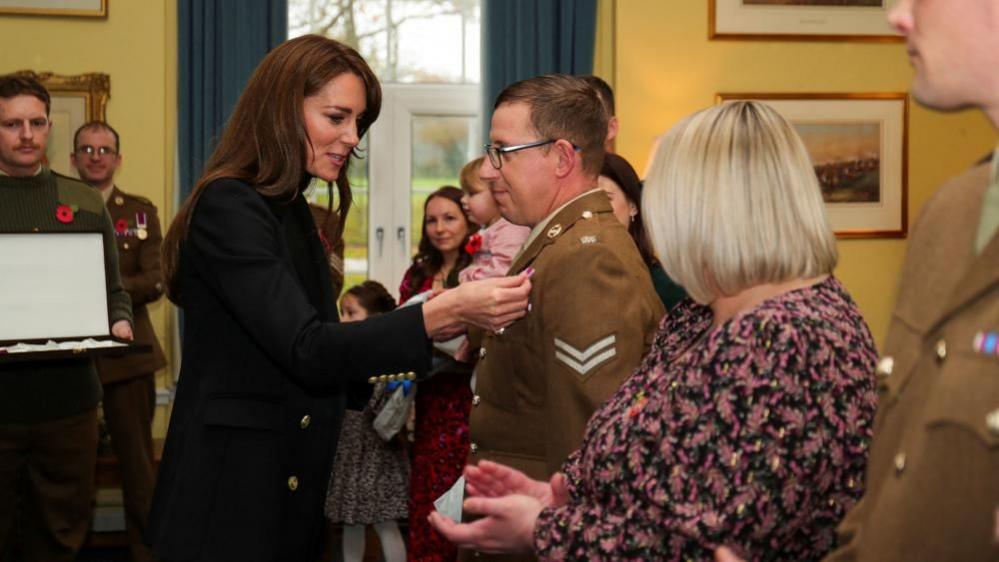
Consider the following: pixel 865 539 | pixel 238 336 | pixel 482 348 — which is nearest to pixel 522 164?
pixel 482 348

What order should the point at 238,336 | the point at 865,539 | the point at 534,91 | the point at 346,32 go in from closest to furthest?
the point at 865,539 < the point at 238,336 < the point at 534,91 < the point at 346,32

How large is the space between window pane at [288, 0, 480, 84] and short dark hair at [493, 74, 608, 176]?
4.42m

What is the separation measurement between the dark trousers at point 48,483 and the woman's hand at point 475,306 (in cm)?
262

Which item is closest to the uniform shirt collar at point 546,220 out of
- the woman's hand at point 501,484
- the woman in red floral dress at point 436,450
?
the woman's hand at point 501,484

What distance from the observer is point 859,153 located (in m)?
6.84

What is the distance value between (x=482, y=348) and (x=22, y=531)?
295 cm

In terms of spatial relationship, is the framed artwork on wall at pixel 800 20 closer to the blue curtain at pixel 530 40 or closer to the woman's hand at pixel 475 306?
the blue curtain at pixel 530 40

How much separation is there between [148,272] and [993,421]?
4.82 m

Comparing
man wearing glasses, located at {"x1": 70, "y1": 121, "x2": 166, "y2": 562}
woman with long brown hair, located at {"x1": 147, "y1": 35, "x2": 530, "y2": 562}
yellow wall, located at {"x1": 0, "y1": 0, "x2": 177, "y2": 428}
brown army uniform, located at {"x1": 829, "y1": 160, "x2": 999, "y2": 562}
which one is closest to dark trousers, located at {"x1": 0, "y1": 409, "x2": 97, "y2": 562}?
man wearing glasses, located at {"x1": 70, "y1": 121, "x2": 166, "y2": 562}

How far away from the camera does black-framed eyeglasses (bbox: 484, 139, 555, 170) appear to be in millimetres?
2553

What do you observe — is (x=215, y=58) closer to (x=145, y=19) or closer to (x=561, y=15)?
(x=145, y=19)

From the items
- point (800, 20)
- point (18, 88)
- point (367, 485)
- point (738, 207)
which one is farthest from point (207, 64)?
point (738, 207)

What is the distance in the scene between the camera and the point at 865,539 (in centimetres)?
121

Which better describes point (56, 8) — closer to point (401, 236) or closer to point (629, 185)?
point (401, 236)
